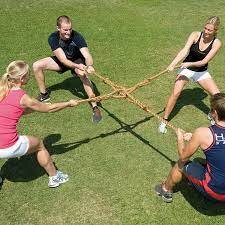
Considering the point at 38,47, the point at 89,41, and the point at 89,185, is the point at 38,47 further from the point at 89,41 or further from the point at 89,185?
the point at 89,185

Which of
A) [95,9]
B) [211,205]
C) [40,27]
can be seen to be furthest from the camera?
[95,9]

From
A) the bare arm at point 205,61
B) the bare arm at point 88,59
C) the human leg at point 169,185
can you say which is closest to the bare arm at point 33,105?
the bare arm at point 88,59

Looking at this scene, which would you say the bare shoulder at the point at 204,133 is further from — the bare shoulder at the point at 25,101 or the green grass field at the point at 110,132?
the bare shoulder at the point at 25,101

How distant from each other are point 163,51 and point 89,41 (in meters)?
1.88

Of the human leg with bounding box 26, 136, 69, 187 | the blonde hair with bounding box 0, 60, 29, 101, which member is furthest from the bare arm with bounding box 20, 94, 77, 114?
the human leg with bounding box 26, 136, 69, 187

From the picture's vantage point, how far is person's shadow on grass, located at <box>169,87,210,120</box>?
8.04 m

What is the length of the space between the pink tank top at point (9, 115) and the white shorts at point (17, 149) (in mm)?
47

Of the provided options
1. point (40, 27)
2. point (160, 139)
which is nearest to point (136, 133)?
point (160, 139)

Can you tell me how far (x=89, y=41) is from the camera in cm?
1059

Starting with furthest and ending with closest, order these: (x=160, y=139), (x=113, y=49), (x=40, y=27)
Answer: (x=40, y=27), (x=113, y=49), (x=160, y=139)

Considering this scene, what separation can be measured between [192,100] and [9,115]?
13.6 ft

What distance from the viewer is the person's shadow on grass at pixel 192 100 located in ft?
26.4

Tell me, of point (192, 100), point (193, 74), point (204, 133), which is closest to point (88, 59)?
point (193, 74)

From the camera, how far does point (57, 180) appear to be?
6.07m
